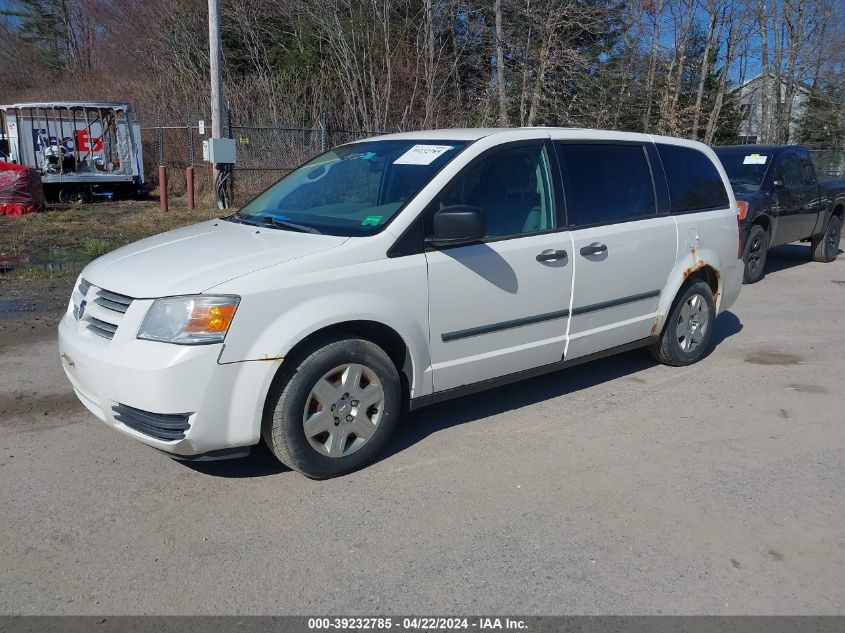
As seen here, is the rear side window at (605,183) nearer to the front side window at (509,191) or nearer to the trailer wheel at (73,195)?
the front side window at (509,191)

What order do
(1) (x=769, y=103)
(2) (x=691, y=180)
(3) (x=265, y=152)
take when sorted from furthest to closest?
1. (1) (x=769, y=103)
2. (3) (x=265, y=152)
3. (2) (x=691, y=180)

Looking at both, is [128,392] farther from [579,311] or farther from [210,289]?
[579,311]

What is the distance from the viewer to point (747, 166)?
10461 mm

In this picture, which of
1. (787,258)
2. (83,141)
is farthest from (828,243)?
(83,141)

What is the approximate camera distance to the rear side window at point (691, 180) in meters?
5.81

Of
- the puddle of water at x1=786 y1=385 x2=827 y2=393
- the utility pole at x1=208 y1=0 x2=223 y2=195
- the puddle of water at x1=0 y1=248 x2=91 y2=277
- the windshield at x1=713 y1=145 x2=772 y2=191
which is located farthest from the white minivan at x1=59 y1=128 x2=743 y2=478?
the utility pole at x1=208 y1=0 x2=223 y2=195

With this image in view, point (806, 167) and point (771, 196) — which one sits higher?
point (806, 167)

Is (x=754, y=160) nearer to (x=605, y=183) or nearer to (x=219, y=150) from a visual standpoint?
(x=605, y=183)

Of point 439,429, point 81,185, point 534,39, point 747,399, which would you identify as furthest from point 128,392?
point 534,39

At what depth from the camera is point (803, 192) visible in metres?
10.8

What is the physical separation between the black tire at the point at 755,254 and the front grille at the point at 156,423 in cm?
842

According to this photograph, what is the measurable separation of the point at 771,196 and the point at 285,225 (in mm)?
7902

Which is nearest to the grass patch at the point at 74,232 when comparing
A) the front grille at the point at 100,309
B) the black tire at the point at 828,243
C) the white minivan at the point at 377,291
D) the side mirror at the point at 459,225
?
the front grille at the point at 100,309

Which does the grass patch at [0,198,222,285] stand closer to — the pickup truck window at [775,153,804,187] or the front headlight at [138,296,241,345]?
the front headlight at [138,296,241,345]
